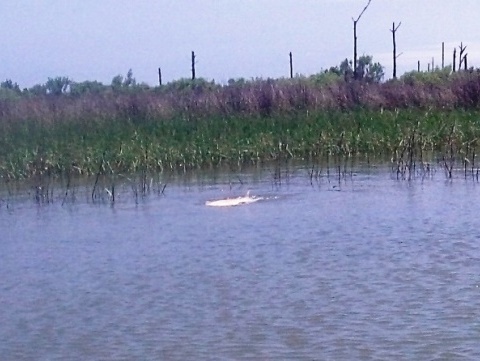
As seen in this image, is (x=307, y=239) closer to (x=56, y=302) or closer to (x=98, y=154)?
(x=56, y=302)

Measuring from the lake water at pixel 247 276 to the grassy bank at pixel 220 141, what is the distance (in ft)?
8.62

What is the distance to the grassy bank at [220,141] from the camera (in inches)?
699

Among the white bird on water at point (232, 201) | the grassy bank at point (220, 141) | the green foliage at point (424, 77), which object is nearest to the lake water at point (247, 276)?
the white bird on water at point (232, 201)

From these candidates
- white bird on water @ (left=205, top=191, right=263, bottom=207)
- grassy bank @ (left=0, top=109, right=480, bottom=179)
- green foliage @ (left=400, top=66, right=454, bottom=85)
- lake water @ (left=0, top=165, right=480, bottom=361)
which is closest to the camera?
lake water @ (left=0, top=165, right=480, bottom=361)

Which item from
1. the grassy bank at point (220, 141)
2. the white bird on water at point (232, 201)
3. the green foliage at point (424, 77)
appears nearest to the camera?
the white bird on water at point (232, 201)

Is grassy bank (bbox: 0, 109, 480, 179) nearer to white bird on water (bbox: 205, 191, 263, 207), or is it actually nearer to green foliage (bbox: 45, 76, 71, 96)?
white bird on water (bbox: 205, 191, 263, 207)

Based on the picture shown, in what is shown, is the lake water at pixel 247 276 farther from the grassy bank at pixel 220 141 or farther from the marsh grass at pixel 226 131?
the grassy bank at pixel 220 141

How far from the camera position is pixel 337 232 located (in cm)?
1167

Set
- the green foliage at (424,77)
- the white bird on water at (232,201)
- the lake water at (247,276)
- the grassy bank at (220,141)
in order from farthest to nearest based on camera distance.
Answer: the green foliage at (424,77), the grassy bank at (220,141), the white bird on water at (232,201), the lake water at (247,276)

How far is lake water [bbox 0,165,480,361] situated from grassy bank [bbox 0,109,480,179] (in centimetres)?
263

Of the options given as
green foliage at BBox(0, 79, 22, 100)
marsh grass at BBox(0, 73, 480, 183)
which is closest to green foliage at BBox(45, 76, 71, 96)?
green foliage at BBox(0, 79, 22, 100)

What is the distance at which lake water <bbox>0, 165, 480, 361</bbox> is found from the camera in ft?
25.0

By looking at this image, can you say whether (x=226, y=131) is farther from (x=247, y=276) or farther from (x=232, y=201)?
(x=247, y=276)

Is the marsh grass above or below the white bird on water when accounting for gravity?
above
